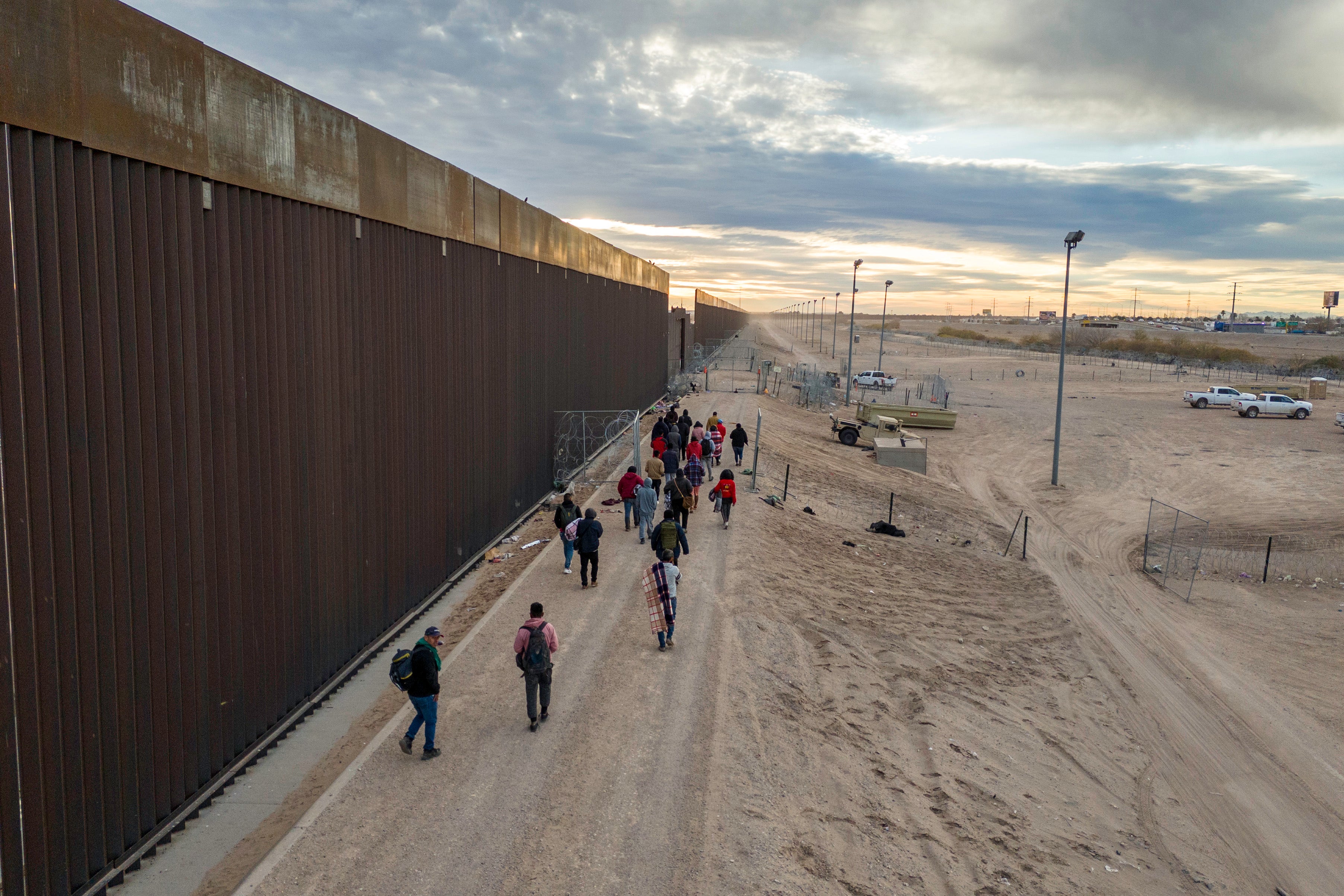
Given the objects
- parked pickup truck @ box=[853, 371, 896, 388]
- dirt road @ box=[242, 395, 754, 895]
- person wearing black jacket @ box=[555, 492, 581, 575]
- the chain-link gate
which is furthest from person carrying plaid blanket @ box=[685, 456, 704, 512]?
parked pickup truck @ box=[853, 371, 896, 388]

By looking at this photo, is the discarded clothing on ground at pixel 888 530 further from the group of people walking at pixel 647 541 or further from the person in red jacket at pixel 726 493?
the person in red jacket at pixel 726 493

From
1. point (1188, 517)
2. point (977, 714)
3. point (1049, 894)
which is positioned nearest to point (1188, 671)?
point (977, 714)

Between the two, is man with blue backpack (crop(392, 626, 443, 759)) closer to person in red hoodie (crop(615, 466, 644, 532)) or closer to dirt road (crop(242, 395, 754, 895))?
dirt road (crop(242, 395, 754, 895))

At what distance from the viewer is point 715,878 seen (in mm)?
6711

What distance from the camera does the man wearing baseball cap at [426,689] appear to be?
Answer: 8.01 metres

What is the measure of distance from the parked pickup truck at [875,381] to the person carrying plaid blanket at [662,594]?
4890 cm

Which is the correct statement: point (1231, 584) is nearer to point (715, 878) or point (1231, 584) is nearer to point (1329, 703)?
point (1329, 703)

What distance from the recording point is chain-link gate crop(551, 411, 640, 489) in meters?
21.5

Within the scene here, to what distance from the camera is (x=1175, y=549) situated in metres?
22.4

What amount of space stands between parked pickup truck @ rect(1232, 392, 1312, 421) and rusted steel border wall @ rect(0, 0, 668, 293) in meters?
49.5

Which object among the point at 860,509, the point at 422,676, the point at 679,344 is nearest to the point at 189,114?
the point at 422,676

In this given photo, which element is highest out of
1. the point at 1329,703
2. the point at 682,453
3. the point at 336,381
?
the point at 336,381

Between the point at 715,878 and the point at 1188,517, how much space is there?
24.8 meters

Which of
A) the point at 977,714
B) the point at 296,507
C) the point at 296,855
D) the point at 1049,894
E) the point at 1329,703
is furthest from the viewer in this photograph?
the point at 1329,703
